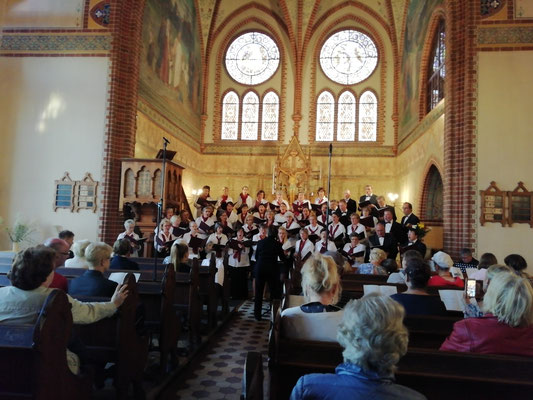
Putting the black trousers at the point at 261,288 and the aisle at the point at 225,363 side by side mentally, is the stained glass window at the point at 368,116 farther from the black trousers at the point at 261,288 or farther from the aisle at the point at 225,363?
the aisle at the point at 225,363

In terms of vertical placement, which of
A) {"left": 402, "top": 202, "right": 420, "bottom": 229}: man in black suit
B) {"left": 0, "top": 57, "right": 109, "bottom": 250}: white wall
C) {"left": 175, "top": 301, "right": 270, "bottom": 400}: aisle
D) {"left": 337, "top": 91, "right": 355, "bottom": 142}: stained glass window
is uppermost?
{"left": 337, "top": 91, "right": 355, "bottom": 142}: stained glass window

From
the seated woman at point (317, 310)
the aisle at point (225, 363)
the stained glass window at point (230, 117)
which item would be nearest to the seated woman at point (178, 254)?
the aisle at point (225, 363)

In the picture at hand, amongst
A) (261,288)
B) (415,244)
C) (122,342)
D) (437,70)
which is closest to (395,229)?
(415,244)

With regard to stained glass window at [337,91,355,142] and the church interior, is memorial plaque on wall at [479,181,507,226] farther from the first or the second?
stained glass window at [337,91,355,142]

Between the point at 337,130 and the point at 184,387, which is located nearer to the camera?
the point at 184,387

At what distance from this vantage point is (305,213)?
11.4 meters

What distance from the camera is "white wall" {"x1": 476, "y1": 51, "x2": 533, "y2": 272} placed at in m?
9.52

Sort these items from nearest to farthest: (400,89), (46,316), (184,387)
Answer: (46,316)
(184,387)
(400,89)

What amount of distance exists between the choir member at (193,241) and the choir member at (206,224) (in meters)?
0.22

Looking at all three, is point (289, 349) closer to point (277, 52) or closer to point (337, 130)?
point (337, 130)

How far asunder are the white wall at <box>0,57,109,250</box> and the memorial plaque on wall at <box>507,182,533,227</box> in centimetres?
949

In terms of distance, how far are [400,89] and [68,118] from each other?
14.0m

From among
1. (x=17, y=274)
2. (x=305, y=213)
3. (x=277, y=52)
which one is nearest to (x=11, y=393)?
(x=17, y=274)

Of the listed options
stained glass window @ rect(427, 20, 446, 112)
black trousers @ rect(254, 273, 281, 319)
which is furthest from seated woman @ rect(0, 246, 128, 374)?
stained glass window @ rect(427, 20, 446, 112)
